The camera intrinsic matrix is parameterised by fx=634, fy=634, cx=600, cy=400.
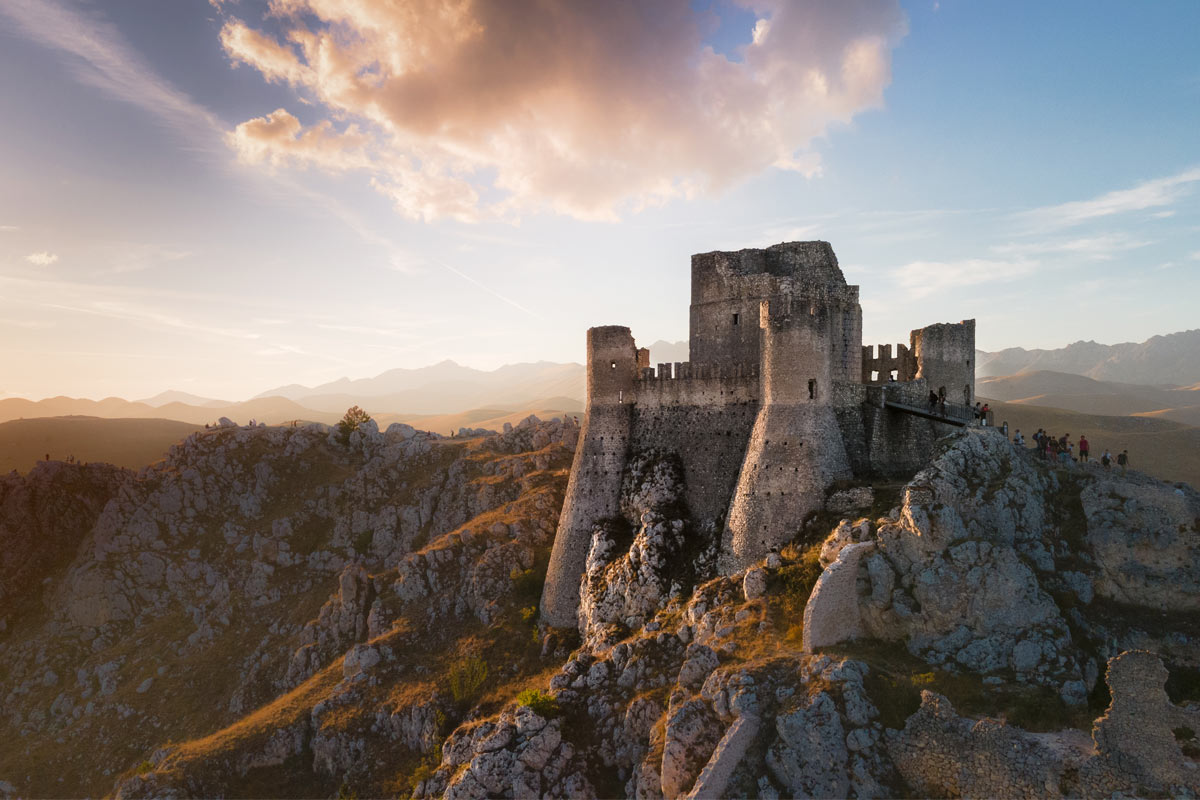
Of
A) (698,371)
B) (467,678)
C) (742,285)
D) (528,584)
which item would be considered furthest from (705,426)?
(467,678)

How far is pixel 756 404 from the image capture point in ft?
121

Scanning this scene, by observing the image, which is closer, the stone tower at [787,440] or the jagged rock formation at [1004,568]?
the jagged rock formation at [1004,568]

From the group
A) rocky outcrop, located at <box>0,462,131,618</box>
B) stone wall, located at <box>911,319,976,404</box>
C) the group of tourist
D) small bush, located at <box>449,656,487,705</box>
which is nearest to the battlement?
stone wall, located at <box>911,319,976,404</box>

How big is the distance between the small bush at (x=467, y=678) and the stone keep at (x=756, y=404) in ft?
16.4

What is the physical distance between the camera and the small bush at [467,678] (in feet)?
123

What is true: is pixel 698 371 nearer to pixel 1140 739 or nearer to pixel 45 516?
pixel 1140 739

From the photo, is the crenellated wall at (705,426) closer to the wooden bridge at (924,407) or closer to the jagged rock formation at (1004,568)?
the wooden bridge at (924,407)

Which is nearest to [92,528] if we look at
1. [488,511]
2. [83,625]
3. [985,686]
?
[83,625]

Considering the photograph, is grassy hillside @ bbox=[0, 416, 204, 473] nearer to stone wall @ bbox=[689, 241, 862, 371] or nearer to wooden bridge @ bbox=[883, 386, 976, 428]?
stone wall @ bbox=[689, 241, 862, 371]

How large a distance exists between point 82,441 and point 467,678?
338 feet

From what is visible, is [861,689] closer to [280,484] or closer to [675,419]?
[675,419]

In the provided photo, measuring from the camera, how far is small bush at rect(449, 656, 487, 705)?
37.3 metres

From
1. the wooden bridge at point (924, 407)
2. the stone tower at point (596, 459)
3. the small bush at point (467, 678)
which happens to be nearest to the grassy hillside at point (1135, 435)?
the wooden bridge at point (924, 407)

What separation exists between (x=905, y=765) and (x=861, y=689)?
2.53m
